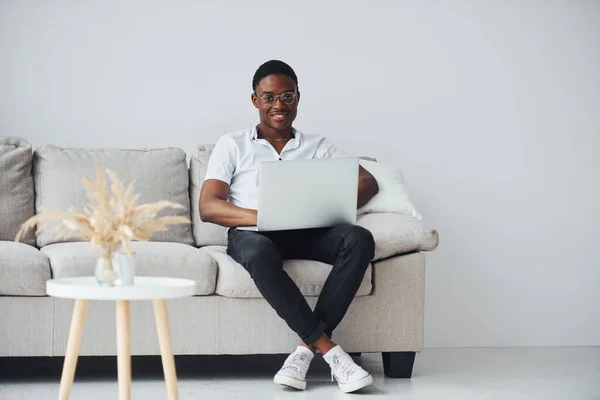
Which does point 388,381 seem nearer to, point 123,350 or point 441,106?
point 123,350

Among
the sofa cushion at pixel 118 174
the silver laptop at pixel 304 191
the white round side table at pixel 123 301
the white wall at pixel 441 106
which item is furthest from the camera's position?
the white wall at pixel 441 106

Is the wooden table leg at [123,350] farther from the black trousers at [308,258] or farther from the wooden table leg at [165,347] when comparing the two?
the black trousers at [308,258]

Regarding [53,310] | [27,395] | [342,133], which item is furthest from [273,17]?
[27,395]

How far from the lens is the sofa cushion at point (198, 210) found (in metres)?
3.57

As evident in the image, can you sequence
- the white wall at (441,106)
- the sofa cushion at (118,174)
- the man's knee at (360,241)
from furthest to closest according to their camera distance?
the white wall at (441,106) → the sofa cushion at (118,174) → the man's knee at (360,241)

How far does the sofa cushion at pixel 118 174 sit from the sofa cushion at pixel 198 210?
33 mm

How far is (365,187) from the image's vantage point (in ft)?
11.1

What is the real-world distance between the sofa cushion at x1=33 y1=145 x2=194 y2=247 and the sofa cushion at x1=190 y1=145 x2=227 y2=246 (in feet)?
0.11

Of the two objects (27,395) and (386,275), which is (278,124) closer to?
(386,275)

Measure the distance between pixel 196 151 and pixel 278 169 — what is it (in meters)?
0.98

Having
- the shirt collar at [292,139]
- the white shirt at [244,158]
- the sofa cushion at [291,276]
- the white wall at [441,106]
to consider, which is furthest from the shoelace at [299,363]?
the white wall at [441,106]

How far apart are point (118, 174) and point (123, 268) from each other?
153 cm

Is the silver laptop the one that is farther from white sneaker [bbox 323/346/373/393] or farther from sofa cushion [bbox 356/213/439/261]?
white sneaker [bbox 323/346/373/393]

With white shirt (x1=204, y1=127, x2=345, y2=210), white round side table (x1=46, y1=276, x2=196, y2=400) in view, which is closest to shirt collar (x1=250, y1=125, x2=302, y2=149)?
white shirt (x1=204, y1=127, x2=345, y2=210)
